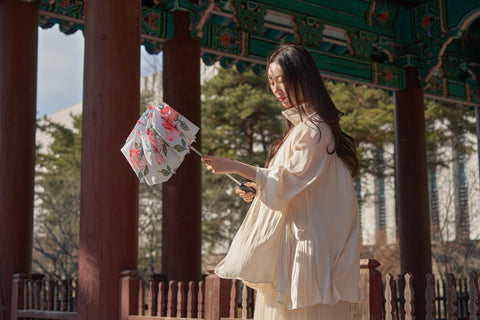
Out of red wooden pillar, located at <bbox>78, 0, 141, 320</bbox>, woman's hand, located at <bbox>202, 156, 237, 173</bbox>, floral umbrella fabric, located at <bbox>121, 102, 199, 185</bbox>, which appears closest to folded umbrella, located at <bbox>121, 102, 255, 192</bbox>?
floral umbrella fabric, located at <bbox>121, 102, 199, 185</bbox>

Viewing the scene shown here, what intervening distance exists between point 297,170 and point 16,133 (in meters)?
5.07

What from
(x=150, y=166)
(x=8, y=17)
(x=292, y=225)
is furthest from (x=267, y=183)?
(x=8, y=17)

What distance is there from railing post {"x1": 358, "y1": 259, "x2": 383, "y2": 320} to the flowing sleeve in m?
1.20

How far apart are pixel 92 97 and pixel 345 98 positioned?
15114mm

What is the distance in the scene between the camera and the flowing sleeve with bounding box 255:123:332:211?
106 inches

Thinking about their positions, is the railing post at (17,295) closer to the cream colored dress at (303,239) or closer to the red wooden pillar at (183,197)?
the red wooden pillar at (183,197)

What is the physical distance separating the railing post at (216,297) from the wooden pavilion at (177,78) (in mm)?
839

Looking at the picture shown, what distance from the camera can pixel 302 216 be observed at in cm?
277

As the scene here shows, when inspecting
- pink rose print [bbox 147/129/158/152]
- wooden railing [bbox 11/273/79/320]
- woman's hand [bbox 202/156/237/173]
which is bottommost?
wooden railing [bbox 11/273/79/320]

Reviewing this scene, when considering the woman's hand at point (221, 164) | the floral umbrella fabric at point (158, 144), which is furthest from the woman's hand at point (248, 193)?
the floral umbrella fabric at point (158, 144)

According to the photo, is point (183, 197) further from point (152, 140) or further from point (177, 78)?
point (152, 140)

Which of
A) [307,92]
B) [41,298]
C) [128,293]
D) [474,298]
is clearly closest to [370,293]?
[474,298]

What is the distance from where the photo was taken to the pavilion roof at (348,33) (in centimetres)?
862

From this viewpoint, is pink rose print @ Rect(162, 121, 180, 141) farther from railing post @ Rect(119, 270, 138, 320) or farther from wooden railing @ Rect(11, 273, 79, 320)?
wooden railing @ Rect(11, 273, 79, 320)
